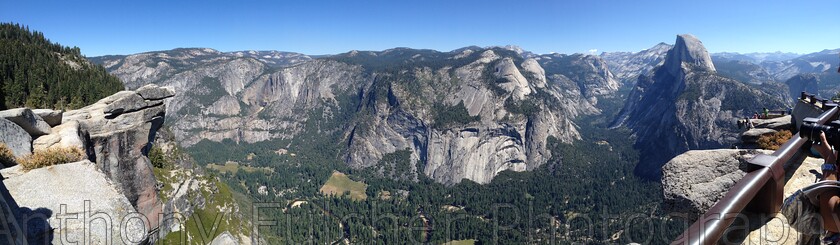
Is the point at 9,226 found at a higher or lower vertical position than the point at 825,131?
lower

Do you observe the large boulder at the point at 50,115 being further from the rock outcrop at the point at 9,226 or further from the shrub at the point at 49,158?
the rock outcrop at the point at 9,226

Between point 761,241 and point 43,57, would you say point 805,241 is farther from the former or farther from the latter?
point 43,57

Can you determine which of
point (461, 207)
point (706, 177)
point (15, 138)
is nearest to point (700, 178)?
point (706, 177)

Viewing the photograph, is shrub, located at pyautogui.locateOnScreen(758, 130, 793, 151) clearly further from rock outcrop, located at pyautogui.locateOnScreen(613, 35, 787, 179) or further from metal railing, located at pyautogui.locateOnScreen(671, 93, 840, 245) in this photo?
rock outcrop, located at pyautogui.locateOnScreen(613, 35, 787, 179)

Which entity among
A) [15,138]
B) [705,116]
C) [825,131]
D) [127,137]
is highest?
[825,131]

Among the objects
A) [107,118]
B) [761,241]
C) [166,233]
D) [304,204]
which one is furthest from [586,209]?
[761,241]

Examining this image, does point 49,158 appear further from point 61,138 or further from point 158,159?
point 158,159
